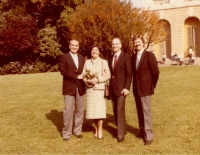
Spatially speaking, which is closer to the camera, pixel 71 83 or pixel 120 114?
pixel 120 114

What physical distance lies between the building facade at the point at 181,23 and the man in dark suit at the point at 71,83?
30.6 m

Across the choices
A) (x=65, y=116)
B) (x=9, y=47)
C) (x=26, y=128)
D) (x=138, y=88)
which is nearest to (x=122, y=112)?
(x=138, y=88)

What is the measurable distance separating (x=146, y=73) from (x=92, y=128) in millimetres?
2303

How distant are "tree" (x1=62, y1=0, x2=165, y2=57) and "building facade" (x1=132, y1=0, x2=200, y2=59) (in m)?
5.74

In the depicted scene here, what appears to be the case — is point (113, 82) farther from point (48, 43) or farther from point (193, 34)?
point (193, 34)

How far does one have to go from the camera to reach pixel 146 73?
19.8 feet

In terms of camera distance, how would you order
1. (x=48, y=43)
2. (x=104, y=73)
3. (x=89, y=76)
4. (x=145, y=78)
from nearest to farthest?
(x=145, y=78)
(x=89, y=76)
(x=104, y=73)
(x=48, y=43)

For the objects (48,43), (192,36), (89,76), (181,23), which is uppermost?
(181,23)

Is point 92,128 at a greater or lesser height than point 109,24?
lesser

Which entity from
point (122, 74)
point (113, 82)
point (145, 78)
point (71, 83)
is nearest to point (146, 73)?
point (145, 78)

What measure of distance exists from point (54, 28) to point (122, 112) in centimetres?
2762

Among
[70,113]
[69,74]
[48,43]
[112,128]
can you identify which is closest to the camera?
[69,74]

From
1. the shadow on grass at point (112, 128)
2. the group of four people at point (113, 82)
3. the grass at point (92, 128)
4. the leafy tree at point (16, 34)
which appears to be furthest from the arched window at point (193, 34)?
the group of four people at point (113, 82)

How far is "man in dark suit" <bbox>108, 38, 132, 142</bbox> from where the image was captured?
6.18 metres
